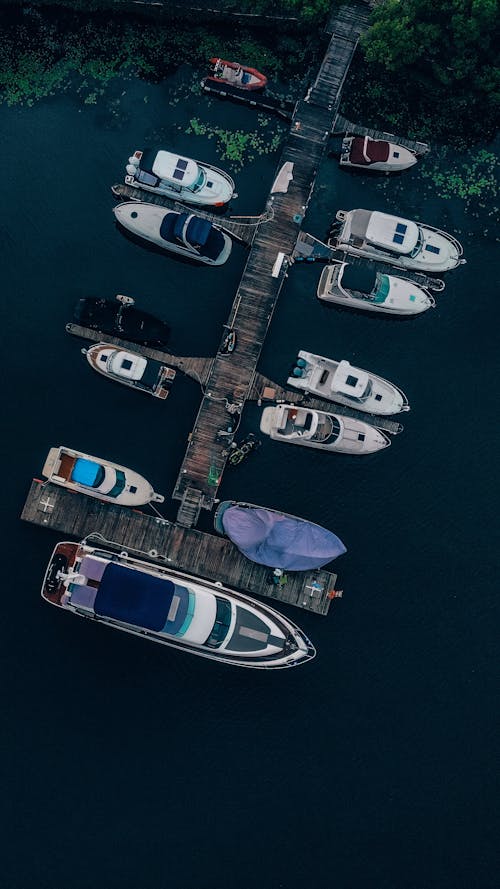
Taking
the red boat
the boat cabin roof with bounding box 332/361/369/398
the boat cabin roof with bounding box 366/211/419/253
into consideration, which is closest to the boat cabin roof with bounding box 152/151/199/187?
the red boat

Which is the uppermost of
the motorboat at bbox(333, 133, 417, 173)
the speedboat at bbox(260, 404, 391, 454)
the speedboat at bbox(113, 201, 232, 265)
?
the motorboat at bbox(333, 133, 417, 173)

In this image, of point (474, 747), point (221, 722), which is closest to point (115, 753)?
point (221, 722)

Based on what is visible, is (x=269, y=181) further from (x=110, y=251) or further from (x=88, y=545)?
(x=88, y=545)

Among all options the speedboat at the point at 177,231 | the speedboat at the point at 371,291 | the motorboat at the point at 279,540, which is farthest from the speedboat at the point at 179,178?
the motorboat at the point at 279,540

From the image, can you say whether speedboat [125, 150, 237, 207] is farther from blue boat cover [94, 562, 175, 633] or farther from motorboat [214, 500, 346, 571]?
blue boat cover [94, 562, 175, 633]

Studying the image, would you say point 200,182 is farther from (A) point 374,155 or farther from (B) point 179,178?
(A) point 374,155

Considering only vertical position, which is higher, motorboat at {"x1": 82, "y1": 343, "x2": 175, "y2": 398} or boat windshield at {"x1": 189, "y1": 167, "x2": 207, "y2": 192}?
boat windshield at {"x1": 189, "y1": 167, "x2": 207, "y2": 192}
